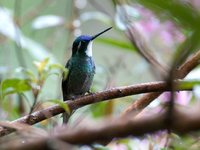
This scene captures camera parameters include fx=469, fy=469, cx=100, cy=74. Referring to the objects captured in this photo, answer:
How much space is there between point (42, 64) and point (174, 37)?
2.17ft

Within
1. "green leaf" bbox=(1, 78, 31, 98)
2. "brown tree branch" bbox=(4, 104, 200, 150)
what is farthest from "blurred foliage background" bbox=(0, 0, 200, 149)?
"brown tree branch" bbox=(4, 104, 200, 150)

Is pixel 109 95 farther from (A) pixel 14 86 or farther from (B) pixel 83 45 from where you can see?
(B) pixel 83 45

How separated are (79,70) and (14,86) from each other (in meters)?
0.87

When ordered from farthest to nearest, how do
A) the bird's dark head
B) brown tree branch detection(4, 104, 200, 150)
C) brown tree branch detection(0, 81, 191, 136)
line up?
the bird's dark head < brown tree branch detection(0, 81, 191, 136) < brown tree branch detection(4, 104, 200, 150)

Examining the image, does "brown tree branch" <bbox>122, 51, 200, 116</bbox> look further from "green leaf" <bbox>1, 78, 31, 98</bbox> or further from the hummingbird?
the hummingbird

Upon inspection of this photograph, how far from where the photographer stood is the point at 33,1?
3586 mm

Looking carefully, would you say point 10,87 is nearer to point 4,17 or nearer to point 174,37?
point 174,37

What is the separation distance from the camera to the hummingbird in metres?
2.00

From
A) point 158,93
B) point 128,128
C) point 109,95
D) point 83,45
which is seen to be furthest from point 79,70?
point 128,128

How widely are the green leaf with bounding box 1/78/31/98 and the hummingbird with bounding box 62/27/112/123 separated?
28.0 inches

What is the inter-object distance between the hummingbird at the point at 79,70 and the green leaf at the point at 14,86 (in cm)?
71

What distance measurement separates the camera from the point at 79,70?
2.08 m

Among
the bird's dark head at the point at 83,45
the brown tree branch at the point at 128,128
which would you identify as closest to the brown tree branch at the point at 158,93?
the bird's dark head at the point at 83,45

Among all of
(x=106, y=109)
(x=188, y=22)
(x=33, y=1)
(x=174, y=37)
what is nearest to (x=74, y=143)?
(x=188, y=22)
